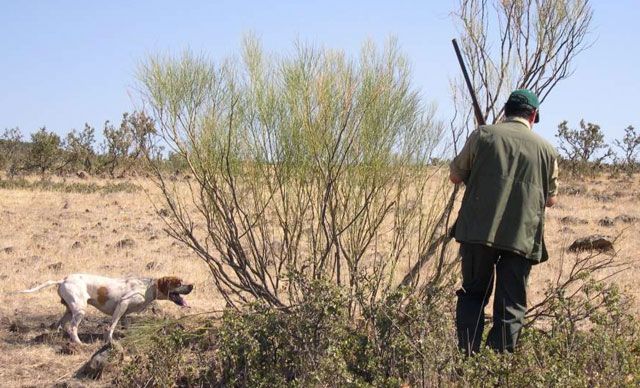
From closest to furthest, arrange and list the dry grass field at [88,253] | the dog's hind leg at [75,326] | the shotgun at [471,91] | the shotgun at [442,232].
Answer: the shotgun at [471,91] < the shotgun at [442,232] < the dry grass field at [88,253] < the dog's hind leg at [75,326]

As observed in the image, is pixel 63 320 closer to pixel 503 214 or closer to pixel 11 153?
pixel 503 214

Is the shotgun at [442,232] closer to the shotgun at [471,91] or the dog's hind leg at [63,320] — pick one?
the shotgun at [471,91]

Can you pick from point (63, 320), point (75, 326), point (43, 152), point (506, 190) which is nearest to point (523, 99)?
point (506, 190)

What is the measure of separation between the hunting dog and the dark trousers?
9.76 ft

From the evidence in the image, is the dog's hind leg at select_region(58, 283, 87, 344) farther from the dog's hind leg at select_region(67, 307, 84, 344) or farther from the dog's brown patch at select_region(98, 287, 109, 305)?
the dog's brown patch at select_region(98, 287, 109, 305)

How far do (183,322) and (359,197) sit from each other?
5.53ft

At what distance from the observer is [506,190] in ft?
14.8

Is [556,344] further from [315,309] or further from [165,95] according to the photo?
[165,95]

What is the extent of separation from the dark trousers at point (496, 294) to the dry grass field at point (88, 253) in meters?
1.61

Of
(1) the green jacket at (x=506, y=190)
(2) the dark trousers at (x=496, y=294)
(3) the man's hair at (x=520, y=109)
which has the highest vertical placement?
(3) the man's hair at (x=520, y=109)

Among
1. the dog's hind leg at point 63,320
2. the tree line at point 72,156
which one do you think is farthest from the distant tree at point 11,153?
the dog's hind leg at point 63,320

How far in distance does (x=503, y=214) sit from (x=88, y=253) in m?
8.18

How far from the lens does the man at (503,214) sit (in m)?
4.50

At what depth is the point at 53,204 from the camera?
17.5 meters
